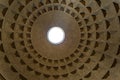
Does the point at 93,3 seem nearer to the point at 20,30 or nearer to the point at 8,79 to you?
the point at 20,30

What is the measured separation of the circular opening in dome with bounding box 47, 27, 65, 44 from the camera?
40.4 feet

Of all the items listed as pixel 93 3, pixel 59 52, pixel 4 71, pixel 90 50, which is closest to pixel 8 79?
pixel 4 71

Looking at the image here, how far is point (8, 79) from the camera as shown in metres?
12.0

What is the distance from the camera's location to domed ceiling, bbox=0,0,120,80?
1164 cm

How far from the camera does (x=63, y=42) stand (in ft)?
40.9

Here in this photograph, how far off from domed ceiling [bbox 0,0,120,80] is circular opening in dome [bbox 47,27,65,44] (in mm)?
118

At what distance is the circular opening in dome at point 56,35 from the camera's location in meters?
12.3

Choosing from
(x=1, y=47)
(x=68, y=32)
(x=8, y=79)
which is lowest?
(x=8, y=79)

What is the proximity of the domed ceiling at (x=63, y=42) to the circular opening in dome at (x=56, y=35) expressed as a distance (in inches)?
4.7

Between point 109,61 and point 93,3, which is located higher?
point 93,3

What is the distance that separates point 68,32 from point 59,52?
Result: 33.2 inches

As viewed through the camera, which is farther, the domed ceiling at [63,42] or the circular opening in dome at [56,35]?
the circular opening in dome at [56,35]

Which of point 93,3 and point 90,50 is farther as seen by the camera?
point 90,50

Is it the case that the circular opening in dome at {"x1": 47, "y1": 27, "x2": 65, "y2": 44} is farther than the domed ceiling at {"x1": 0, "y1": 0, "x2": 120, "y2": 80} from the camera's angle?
Yes
